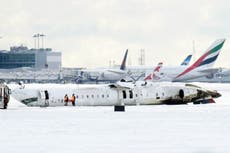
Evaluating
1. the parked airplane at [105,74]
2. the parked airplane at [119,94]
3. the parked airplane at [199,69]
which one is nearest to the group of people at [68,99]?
the parked airplane at [119,94]

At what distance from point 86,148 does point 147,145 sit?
2.85 metres

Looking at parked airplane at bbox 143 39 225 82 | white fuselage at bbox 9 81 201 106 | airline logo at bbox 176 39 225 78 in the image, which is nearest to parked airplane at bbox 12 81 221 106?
white fuselage at bbox 9 81 201 106

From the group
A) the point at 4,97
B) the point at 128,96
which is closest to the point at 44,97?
the point at 4,97

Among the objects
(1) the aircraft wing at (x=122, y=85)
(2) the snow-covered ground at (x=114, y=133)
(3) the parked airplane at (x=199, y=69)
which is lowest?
(2) the snow-covered ground at (x=114, y=133)

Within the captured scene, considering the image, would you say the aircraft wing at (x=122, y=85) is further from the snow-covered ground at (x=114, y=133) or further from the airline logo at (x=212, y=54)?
the airline logo at (x=212, y=54)

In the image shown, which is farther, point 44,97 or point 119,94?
point 119,94

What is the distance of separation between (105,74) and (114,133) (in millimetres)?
136501

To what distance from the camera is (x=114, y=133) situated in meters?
33.6

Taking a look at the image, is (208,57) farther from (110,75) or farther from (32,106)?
(110,75)


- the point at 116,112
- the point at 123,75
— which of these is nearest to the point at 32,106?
the point at 116,112

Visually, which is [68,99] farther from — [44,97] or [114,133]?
[114,133]

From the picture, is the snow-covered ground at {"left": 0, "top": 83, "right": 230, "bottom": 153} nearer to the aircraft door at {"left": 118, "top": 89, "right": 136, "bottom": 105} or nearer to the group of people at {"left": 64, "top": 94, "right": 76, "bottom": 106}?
the group of people at {"left": 64, "top": 94, "right": 76, "bottom": 106}

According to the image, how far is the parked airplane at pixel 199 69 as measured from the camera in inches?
3787

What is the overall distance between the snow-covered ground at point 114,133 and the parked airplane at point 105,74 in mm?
117456
